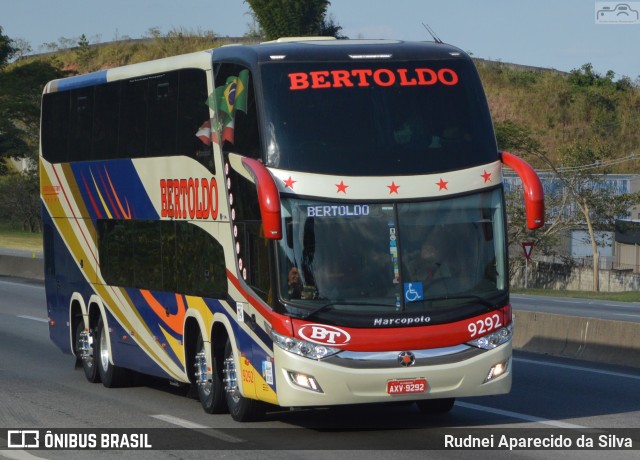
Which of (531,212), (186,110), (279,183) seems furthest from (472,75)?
(186,110)

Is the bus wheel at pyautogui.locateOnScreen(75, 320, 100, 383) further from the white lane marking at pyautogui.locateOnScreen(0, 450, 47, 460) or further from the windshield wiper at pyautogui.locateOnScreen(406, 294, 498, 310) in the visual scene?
the windshield wiper at pyautogui.locateOnScreen(406, 294, 498, 310)

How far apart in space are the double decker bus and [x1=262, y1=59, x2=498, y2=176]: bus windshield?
0.01 m

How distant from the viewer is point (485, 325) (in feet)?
38.7

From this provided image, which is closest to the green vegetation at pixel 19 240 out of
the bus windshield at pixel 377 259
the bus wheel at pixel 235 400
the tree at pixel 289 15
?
the tree at pixel 289 15

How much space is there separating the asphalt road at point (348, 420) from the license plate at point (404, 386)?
0.45m

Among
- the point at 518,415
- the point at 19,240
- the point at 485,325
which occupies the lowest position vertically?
the point at 19,240

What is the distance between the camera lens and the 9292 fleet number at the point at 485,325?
38.5 feet

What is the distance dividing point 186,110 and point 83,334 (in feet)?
16.1

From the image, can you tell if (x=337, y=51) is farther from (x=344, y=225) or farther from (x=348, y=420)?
(x=348, y=420)

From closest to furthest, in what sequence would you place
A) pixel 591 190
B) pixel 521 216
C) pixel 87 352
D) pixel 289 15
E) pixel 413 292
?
pixel 413 292
pixel 87 352
pixel 521 216
pixel 591 190
pixel 289 15

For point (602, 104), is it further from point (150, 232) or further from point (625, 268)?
point (150, 232)

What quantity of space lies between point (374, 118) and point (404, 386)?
2.54 m

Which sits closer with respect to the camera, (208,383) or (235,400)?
(235,400)

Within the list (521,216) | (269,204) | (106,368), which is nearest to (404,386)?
(269,204)
